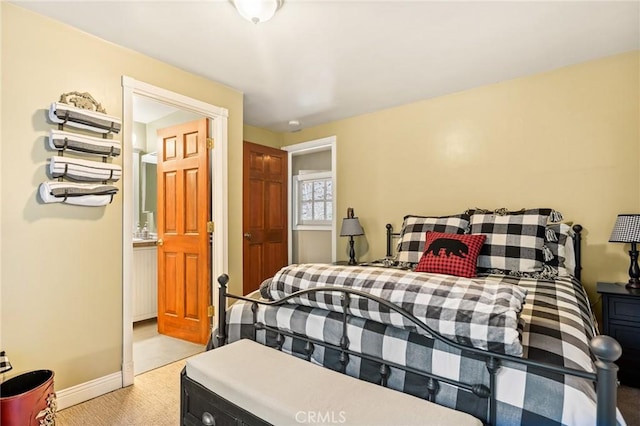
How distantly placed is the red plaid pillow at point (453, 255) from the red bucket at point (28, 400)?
231 centimetres

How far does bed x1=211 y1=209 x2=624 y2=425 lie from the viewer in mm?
907

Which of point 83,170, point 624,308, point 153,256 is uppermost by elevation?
point 83,170

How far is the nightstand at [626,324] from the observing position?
7.09 feet

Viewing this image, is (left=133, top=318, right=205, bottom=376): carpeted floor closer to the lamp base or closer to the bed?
the bed

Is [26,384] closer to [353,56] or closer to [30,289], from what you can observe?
[30,289]

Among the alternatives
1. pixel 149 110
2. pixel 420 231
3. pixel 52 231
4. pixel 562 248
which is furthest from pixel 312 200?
pixel 52 231

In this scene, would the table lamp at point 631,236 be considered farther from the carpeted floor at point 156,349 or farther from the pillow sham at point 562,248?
the carpeted floor at point 156,349

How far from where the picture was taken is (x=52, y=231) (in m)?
2.03

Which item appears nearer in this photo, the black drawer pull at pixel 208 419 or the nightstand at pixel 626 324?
the black drawer pull at pixel 208 419

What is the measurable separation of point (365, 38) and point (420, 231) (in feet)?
5.33

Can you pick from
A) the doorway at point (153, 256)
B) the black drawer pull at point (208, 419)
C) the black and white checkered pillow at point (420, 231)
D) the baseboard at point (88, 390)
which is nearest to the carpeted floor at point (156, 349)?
the doorway at point (153, 256)

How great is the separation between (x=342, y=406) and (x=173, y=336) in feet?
9.19

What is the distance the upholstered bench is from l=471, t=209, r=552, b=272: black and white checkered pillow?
173 cm

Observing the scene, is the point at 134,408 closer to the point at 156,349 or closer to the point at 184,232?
the point at 156,349
